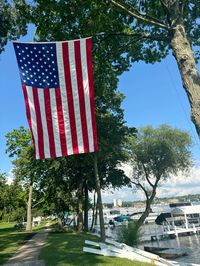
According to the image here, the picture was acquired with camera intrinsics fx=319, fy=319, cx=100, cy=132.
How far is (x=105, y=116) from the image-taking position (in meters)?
27.9

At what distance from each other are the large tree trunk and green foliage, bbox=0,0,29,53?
5.80 meters

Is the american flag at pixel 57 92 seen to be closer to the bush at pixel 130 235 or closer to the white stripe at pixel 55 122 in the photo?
the white stripe at pixel 55 122

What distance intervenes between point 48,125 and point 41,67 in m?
1.62

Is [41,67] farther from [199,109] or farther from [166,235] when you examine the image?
[166,235]

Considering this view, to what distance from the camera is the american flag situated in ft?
28.7

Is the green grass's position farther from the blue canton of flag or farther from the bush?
the blue canton of flag

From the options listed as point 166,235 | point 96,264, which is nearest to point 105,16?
point 96,264

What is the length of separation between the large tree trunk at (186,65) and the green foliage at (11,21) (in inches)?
228

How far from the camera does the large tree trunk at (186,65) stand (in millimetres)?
7182

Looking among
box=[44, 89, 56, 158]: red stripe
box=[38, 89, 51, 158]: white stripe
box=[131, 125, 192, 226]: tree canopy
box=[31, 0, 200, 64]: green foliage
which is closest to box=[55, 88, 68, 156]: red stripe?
box=[44, 89, 56, 158]: red stripe

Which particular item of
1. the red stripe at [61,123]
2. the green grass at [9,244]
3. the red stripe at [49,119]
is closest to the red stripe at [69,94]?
the red stripe at [61,123]

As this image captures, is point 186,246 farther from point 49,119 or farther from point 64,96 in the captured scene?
point 64,96

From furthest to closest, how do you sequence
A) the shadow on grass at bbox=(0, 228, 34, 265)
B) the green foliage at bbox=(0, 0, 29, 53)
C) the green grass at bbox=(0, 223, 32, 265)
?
the green grass at bbox=(0, 223, 32, 265), the shadow on grass at bbox=(0, 228, 34, 265), the green foliage at bbox=(0, 0, 29, 53)

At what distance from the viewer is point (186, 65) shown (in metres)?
7.55
